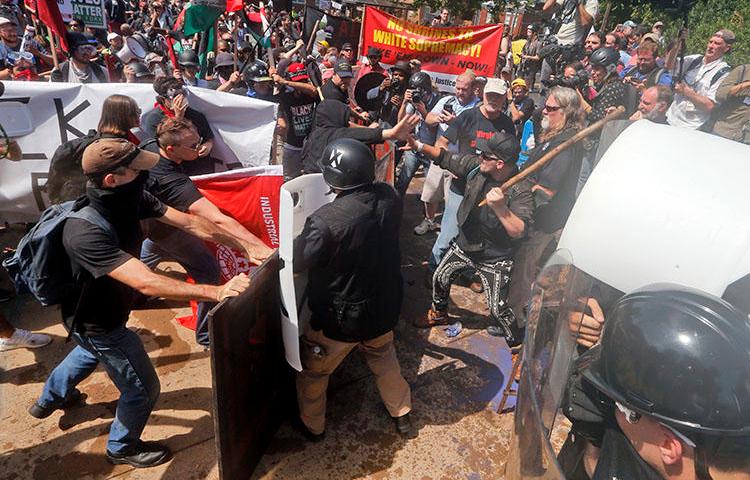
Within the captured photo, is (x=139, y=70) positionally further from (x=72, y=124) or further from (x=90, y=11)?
(x=90, y=11)

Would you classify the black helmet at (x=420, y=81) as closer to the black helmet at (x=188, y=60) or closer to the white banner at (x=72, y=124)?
the white banner at (x=72, y=124)

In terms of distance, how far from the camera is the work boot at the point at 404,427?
128 inches

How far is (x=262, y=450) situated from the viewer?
300 centimetres

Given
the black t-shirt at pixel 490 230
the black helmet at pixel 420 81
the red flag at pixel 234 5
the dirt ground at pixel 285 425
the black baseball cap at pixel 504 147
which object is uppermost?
the red flag at pixel 234 5

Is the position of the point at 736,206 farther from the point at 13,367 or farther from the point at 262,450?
the point at 13,367

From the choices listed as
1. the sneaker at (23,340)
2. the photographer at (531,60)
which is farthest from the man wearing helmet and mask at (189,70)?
the photographer at (531,60)

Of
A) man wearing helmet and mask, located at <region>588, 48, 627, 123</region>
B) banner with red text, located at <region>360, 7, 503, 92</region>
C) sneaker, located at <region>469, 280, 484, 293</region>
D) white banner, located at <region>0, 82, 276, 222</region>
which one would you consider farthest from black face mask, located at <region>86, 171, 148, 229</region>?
banner with red text, located at <region>360, 7, 503, 92</region>

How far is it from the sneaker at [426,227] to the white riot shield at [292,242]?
3.37 metres

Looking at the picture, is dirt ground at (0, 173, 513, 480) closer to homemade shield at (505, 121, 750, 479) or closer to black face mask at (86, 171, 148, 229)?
homemade shield at (505, 121, 750, 479)

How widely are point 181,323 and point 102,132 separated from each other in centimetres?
176

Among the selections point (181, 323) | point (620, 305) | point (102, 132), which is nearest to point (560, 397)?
point (620, 305)

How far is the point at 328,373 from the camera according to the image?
3016 millimetres

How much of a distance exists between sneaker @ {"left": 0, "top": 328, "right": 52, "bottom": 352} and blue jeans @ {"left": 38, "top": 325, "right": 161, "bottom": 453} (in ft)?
3.53

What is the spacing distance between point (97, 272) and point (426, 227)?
4.59m
